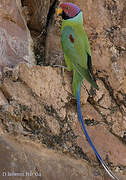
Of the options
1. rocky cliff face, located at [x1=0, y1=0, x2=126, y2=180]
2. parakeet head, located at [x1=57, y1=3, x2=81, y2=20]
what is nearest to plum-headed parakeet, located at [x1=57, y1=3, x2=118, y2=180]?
parakeet head, located at [x1=57, y1=3, x2=81, y2=20]

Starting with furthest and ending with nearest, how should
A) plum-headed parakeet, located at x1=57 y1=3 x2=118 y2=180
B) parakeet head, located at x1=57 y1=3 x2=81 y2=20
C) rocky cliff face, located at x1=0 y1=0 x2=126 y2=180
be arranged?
parakeet head, located at x1=57 y1=3 x2=81 y2=20, plum-headed parakeet, located at x1=57 y1=3 x2=118 y2=180, rocky cliff face, located at x1=0 y1=0 x2=126 y2=180

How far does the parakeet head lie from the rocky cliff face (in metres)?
0.18

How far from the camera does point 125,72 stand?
3654 mm

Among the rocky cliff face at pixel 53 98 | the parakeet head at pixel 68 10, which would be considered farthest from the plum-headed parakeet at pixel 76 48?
the rocky cliff face at pixel 53 98

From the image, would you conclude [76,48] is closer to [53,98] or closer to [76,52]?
[76,52]

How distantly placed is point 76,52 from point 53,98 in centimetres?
52

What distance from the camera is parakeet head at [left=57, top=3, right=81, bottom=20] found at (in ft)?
11.3

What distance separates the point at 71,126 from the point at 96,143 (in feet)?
0.98

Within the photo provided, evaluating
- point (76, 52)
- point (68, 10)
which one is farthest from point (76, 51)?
point (68, 10)

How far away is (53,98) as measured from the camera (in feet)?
10.1

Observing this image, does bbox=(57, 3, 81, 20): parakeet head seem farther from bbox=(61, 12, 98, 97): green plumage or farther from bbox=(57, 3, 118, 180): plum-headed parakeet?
bbox=(61, 12, 98, 97): green plumage

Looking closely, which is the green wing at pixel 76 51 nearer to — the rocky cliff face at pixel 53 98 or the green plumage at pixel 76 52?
the green plumage at pixel 76 52

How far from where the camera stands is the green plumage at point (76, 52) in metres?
3.17

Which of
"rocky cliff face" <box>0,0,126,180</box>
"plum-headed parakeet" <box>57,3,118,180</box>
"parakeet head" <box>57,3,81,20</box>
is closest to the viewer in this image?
"rocky cliff face" <box>0,0,126,180</box>
